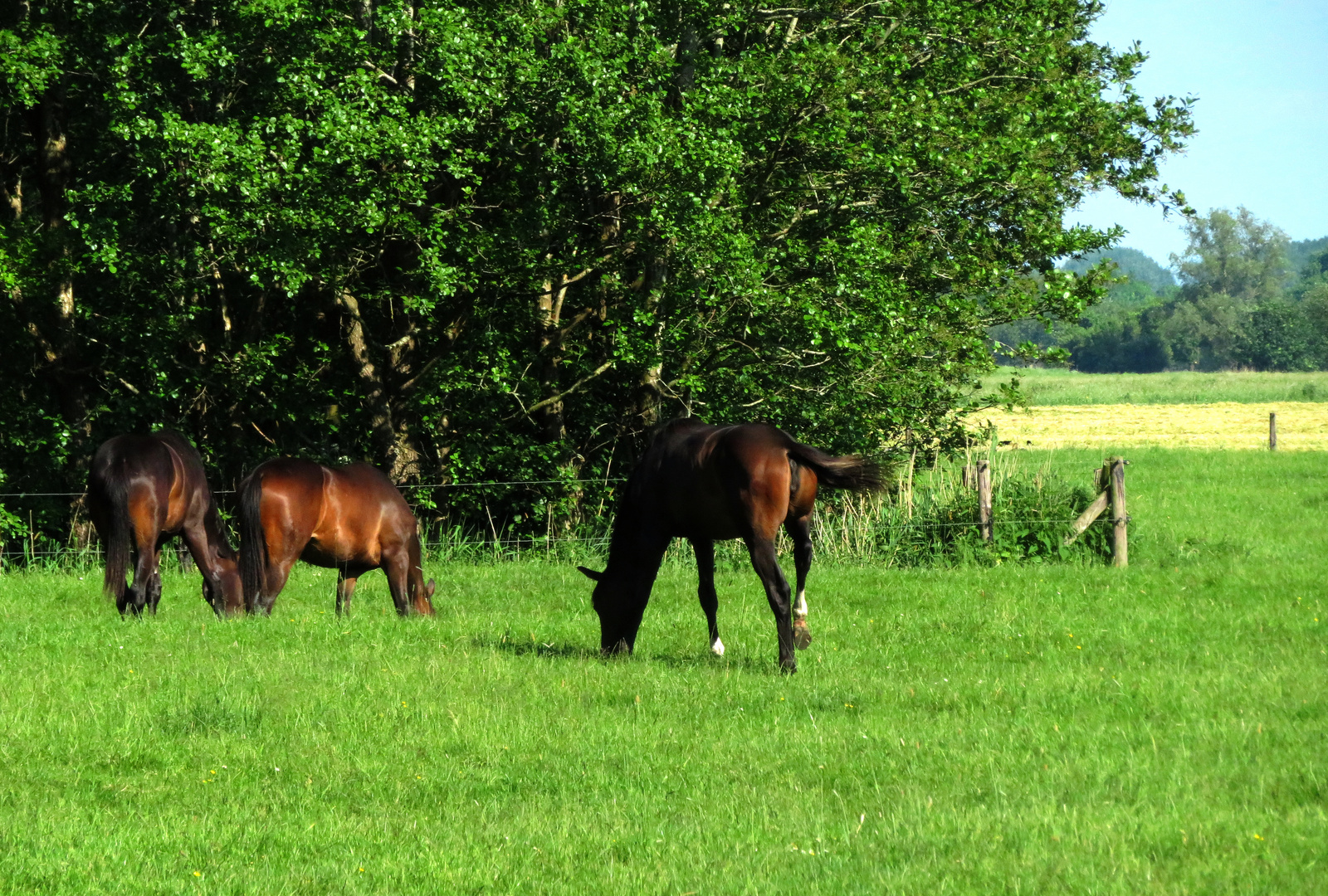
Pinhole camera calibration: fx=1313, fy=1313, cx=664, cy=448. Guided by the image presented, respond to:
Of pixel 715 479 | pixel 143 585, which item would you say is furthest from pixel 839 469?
pixel 143 585

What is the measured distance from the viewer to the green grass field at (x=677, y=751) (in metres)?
5.66

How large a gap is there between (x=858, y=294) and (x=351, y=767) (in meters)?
11.7

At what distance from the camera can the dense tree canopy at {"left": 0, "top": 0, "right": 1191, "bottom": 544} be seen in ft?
52.9

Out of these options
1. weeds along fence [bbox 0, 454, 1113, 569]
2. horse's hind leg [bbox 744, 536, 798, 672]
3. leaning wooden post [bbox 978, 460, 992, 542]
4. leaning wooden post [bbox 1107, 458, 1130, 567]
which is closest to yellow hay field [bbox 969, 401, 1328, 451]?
weeds along fence [bbox 0, 454, 1113, 569]

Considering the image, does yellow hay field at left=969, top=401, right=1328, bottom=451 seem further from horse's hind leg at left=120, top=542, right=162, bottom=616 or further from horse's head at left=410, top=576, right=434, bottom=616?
horse's hind leg at left=120, top=542, right=162, bottom=616

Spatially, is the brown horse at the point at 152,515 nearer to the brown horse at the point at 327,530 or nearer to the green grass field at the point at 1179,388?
the brown horse at the point at 327,530

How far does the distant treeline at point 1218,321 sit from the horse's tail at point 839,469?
3412 inches

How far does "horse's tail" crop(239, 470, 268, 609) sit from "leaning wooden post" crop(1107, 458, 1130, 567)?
10.2 meters

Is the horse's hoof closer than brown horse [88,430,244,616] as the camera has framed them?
Yes

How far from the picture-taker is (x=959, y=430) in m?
21.4

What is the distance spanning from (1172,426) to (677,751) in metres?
51.6

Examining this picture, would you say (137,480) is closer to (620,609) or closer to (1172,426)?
(620,609)

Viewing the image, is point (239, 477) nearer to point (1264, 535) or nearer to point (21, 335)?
point (21, 335)

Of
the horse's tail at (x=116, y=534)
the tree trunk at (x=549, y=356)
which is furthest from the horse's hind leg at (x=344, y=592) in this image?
the tree trunk at (x=549, y=356)
